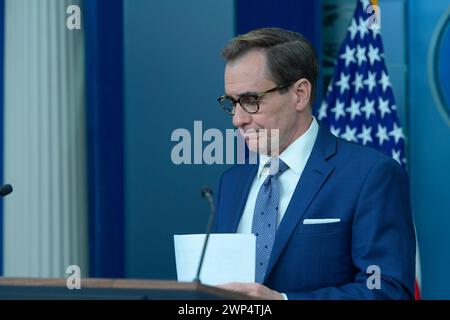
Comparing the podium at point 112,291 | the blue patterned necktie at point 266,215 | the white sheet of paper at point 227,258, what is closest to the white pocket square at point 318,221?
the blue patterned necktie at point 266,215

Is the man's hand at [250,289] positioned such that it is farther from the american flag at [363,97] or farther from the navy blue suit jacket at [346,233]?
the american flag at [363,97]

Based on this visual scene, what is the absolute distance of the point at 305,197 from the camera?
3.29 m

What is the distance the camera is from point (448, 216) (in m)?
5.67

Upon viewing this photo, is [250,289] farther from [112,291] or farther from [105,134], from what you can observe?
[105,134]

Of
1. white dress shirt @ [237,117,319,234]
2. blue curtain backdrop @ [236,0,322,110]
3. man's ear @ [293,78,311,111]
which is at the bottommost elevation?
white dress shirt @ [237,117,319,234]

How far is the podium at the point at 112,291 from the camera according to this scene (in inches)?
99.0

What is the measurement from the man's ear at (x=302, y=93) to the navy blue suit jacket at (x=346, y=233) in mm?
181

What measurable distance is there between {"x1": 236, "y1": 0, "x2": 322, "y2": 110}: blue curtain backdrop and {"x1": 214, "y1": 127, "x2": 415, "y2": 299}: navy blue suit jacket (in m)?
2.14

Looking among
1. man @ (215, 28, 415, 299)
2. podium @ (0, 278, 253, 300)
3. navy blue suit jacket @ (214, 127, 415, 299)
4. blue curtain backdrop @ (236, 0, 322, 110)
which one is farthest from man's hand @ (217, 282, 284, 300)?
blue curtain backdrop @ (236, 0, 322, 110)

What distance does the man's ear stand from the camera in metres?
3.45

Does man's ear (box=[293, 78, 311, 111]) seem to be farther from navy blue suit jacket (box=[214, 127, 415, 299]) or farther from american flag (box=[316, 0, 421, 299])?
american flag (box=[316, 0, 421, 299])

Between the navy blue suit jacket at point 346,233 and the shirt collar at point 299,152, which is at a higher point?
the shirt collar at point 299,152
